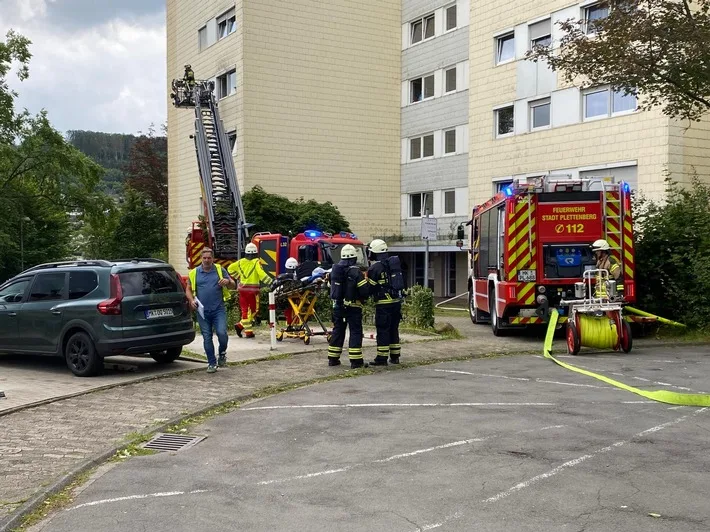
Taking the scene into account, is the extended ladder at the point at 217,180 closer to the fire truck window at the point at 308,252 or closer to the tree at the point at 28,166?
the fire truck window at the point at 308,252

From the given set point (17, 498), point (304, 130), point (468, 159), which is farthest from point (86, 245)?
point (17, 498)

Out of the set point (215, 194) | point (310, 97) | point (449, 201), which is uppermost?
point (310, 97)

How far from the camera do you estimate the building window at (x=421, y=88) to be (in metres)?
34.6

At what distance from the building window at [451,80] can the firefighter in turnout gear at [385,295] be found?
22408mm

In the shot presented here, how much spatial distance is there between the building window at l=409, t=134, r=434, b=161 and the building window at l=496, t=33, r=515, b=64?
5823mm

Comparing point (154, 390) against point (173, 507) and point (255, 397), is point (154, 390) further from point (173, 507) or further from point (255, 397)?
point (173, 507)

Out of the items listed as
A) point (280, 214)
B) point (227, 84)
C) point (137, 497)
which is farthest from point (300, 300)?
point (227, 84)

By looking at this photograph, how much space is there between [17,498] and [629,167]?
70.6 ft

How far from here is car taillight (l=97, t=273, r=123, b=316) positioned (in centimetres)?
1105

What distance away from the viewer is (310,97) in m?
34.4

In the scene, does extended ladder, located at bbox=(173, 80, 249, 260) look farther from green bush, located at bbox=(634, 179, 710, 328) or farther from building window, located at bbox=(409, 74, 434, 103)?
green bush, located at bbox=(634, 179, 710, 328)

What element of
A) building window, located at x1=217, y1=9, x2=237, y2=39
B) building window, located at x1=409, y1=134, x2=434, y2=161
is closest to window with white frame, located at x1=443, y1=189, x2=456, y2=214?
building window, located at x1=409, y1=134, x2=434, y2=161

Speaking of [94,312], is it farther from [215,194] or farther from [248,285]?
[215,194]

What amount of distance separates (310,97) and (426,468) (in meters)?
29.7
